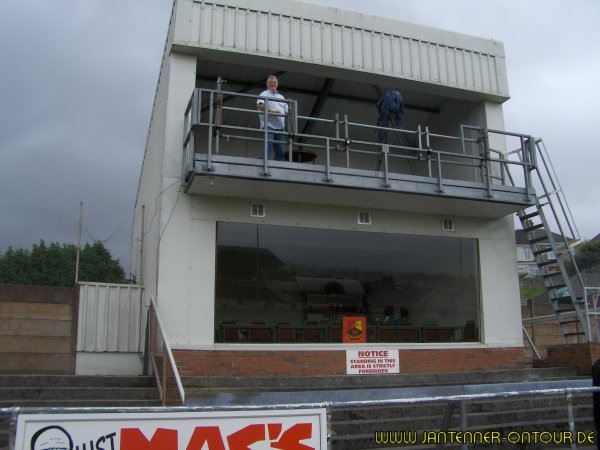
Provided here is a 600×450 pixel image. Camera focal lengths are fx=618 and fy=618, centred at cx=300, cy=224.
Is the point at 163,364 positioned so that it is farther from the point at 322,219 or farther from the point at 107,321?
the point at 322,219

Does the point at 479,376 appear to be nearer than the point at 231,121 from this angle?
Yes

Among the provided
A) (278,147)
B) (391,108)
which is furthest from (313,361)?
(391,108)

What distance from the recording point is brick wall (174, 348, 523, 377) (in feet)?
33.6

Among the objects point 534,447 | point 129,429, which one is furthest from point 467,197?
point 129,429

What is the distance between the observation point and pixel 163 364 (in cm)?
852

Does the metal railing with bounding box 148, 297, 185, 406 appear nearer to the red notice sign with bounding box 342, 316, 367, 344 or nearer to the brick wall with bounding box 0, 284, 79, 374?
the brick wall with bounding box 0, 284, 79, 374

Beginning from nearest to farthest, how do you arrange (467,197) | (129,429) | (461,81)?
(129,429) < (467,197) < (461,81)

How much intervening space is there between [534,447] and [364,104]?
950cm

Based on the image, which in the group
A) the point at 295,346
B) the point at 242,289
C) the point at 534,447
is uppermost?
the point at 242,289

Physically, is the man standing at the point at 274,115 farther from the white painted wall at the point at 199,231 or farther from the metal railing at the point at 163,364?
the metal railing at the point at 163,364

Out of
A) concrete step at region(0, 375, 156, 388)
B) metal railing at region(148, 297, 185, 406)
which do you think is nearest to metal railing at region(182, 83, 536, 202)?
metal railing at region(148, 297, 185, 406)

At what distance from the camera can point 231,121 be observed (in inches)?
617

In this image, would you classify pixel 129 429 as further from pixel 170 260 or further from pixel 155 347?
pixel 170 260

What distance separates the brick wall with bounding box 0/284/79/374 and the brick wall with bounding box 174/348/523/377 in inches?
105
